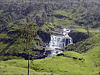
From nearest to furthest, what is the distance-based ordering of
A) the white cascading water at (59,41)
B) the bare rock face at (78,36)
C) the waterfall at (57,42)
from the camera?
the waterfall at (57,42) → the bare rock face at (78,36) → the white cascading water at (59,41)

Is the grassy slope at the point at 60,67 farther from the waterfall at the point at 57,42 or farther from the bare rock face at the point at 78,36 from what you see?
the bare rock face at the point at 78,36

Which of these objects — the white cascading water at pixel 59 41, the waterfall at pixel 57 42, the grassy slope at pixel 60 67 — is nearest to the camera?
the grassy slope at pixel 60 67

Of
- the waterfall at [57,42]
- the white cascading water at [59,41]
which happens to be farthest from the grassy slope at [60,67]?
the white cascading water at [59,41]

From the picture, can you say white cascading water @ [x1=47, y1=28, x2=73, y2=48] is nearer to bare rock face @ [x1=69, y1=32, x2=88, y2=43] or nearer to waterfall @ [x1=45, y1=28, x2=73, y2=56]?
waterfall @ [x1=45, y1=28, x2=73, y2=56]

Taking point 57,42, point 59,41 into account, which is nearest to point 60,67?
point 57,42

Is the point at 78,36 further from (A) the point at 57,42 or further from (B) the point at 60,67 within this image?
(B) the point at 60,67

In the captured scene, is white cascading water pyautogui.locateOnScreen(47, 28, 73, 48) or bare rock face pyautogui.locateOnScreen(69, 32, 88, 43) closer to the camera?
bare rock face pyautogui.locateOnScreen(69, 32, 88, 43)

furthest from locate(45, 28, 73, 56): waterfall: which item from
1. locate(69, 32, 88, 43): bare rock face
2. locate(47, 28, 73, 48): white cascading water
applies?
locate(69, 32, 88, 43): bare rock face

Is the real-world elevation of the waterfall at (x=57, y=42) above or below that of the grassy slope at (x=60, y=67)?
below

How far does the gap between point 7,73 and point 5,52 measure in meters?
118

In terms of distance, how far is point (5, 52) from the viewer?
163m

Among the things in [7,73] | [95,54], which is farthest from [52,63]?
[95,54]

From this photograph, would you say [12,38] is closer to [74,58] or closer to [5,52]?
[5,52]

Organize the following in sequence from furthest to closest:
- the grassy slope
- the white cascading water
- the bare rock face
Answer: the white cascading water
the bare rock face
the grassy slope
